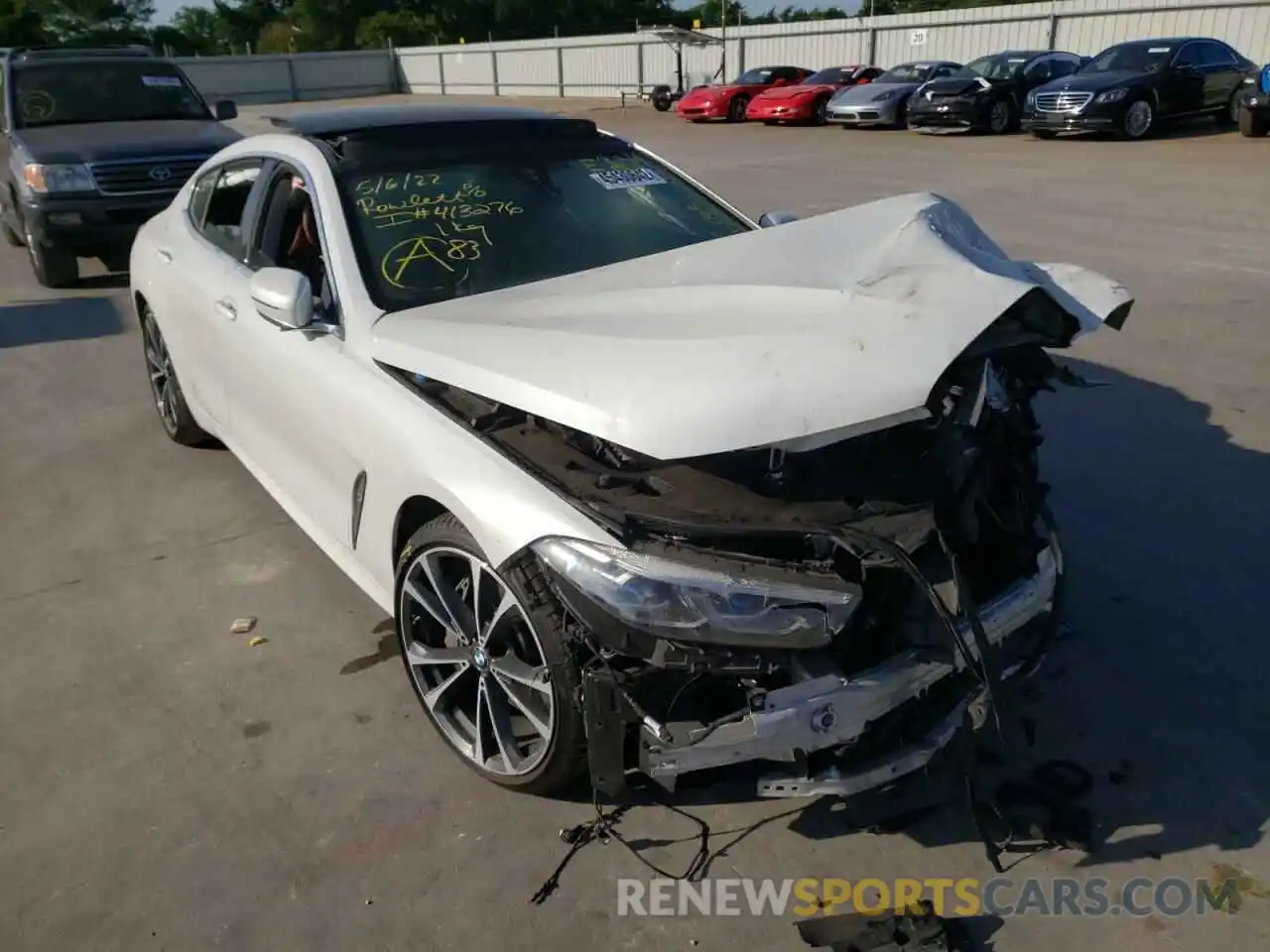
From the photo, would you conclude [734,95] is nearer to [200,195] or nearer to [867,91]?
[867,91]

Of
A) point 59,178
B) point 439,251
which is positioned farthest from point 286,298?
point 59,178

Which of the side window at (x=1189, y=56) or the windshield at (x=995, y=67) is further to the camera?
the windshield at (x=995, y=67)

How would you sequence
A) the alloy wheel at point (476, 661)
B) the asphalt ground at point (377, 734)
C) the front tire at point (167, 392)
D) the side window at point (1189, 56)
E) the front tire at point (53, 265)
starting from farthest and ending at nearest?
the side window at point (1189, 56) < the front tire at point (53, 265) < the front tire at point (167, 392) < the alloy wheel at point (476, 661) < the asphalt ground at point (377, 734)

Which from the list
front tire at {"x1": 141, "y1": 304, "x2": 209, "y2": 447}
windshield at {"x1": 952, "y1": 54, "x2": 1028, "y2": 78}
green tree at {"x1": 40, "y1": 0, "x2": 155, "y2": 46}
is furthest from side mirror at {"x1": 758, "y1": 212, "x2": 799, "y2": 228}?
green tree at {"x1": 40, "y1": 0, "x2": 155, "y2": 46}

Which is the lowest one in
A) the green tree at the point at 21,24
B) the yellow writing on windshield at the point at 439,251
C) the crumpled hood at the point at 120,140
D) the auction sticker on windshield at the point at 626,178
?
the crumpled hood at the point at 120,140

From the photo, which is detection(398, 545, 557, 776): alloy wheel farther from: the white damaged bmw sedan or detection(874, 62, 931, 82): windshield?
detection(874, 62, 931, 82): windshield

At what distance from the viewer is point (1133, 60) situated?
1902 centimetres

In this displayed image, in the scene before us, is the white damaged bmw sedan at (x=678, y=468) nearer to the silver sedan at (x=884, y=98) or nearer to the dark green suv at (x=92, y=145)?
the dark green suv at (x=92, y=145)

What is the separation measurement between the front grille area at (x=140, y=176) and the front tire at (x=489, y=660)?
7.19m

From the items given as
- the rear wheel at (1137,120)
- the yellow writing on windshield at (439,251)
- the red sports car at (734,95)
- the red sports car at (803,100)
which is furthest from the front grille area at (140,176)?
the red sports car at (734,95)

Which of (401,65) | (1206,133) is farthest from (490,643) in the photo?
(401,65)

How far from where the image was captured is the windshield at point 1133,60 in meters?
18.7

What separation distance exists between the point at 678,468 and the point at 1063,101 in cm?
1839

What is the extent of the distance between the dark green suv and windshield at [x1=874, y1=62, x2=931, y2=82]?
16.9 metres
